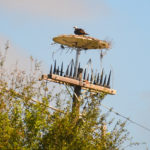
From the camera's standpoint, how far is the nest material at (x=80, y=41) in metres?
40.3

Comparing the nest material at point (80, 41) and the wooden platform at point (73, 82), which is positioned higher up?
the nest material at point (80, 41)

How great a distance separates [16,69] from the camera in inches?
1118

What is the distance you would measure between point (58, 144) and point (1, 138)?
2619 mm

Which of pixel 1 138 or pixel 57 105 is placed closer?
pixel 1 138

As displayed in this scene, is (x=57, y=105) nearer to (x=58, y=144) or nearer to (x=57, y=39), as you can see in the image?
(x=58, y=144)

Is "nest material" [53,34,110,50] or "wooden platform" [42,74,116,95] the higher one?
"nest material" [53,34,110,50]

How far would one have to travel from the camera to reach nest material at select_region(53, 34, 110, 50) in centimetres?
4031

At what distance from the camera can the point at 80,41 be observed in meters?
40.9

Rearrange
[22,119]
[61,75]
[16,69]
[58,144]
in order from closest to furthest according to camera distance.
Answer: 1. [58,144]
2. [22,119]
3. [16,69]
4. [61,75]

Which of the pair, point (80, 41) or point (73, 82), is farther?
point (80, 41)

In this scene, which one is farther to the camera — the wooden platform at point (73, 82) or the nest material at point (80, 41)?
the nest material at point (80, 41)

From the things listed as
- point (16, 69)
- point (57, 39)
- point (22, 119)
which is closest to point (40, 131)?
point (22, 119)

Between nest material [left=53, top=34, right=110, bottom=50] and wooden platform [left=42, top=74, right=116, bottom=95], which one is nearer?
wooden platform [left=42, top=74, right=116, bottom=95]

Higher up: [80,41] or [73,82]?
[80,41]
